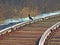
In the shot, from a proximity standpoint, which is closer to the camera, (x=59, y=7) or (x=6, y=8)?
(x=6, y=8)

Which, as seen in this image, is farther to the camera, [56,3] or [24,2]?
[56,3]

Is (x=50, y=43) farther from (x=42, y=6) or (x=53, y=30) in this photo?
(x=42, y=6)

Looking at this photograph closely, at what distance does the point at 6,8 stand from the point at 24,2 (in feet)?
25.0

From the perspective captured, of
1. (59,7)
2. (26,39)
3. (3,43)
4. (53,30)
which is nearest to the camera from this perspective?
(3,43)

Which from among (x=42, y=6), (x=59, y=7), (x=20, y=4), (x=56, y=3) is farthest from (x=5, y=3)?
(x=56, y=3)

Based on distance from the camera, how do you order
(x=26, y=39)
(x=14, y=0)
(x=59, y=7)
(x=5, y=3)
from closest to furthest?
(x=26, y=39)
(x=5, y=3)
(x=14, y=0)
(x=59, y=7)

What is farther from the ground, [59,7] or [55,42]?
[55,42]

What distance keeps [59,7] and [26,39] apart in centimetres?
3093

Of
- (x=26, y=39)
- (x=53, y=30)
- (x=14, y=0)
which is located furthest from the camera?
(x=14, y=0)

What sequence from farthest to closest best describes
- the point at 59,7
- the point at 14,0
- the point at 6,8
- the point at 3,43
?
the point at 59,7
the point at 14,0
the point at 6,8
the point at 3,43

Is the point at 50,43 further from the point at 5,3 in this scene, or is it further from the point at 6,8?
the point at 5,3

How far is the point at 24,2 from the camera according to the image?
37656mm

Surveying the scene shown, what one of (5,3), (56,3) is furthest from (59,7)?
(5,3)

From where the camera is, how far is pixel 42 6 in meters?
37.5
